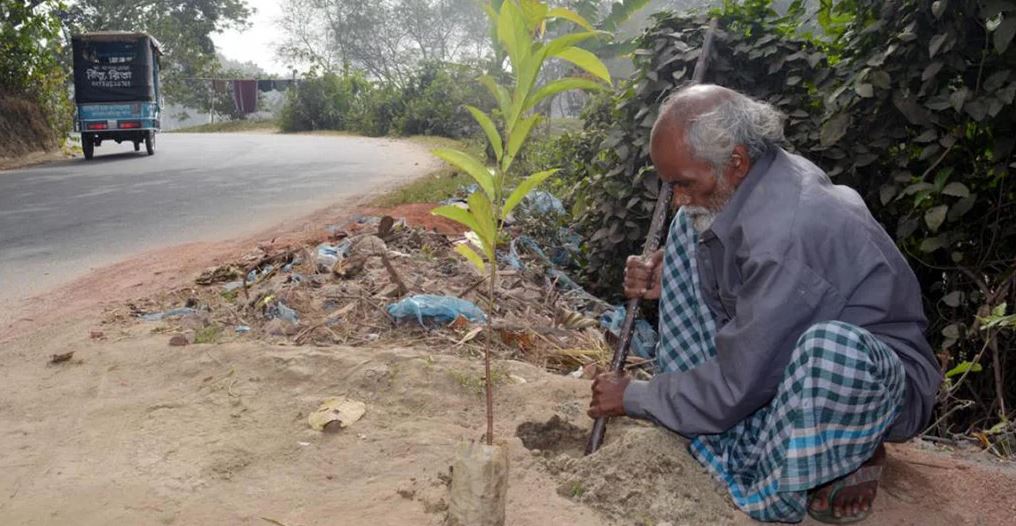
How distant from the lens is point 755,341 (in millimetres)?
2100

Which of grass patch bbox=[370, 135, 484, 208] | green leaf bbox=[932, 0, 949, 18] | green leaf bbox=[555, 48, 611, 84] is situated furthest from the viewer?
grass patch bbox=[370, 135, 484, 208]

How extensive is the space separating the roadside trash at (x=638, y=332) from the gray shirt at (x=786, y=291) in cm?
204

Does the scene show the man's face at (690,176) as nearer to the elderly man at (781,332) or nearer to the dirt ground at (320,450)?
the elderly man at (781,332)

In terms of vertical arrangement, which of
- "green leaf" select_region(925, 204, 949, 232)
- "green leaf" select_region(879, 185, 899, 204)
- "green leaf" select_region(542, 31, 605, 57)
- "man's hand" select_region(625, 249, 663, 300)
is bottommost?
"man's hand" select_region(625, 249, 663, 300)

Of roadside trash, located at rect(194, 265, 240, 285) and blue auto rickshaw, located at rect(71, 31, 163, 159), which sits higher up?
blue auto rickshaw, located at rect(71, 31, 163, 159)

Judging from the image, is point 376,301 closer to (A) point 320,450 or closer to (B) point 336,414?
(B) point 336,414

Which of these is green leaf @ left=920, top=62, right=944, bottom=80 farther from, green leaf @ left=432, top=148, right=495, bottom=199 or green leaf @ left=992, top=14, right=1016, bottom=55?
green leaf @ left=432, top=148, right=495, bottom=199

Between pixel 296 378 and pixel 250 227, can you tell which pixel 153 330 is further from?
pixel 250 227

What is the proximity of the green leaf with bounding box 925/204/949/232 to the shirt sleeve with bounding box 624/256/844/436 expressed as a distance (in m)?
1.50

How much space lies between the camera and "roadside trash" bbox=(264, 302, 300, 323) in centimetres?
390

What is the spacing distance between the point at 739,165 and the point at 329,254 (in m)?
3.09

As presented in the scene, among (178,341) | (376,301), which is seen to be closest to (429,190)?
(376,301)

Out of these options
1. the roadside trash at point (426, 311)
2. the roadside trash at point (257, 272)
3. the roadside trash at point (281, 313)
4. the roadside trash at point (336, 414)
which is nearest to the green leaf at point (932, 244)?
the roadside trash at point (426, 311)

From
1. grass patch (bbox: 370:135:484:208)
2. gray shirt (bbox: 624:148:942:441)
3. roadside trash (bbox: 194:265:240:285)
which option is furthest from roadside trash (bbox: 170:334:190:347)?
grass patch (bbox: 370:135:484:208)
